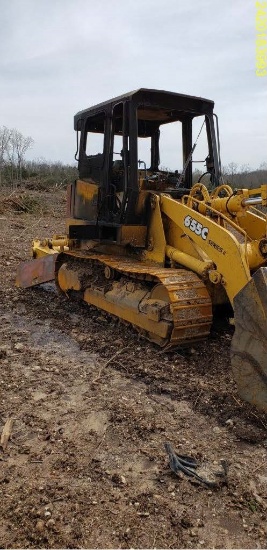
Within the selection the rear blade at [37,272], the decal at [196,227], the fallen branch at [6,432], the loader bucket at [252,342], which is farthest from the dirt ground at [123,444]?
the rear blade at [37,272]

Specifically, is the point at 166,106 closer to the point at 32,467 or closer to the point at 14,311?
the point at 14,311

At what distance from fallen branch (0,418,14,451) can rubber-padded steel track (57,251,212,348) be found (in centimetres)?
179

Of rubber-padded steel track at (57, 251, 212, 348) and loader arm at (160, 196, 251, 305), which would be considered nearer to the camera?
loader arm at (160, 196, 251, 305)

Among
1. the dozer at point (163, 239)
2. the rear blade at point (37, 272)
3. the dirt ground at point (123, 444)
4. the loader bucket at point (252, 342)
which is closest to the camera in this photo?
the dirt ground at point (123, 444)

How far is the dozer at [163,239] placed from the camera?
4.47 metres

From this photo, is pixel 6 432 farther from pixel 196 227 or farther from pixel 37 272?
pixel 37 272

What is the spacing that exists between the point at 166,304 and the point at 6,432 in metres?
2.04

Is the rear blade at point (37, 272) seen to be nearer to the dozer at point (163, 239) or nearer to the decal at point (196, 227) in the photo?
the dozer at point (163, 239)

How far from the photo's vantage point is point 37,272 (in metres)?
7.84

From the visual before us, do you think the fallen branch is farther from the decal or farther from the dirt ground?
the decal

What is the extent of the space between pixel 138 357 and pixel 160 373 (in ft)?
1.58

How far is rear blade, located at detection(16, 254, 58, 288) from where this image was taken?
759cm

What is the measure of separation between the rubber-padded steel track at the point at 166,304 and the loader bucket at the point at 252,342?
3.61 ft

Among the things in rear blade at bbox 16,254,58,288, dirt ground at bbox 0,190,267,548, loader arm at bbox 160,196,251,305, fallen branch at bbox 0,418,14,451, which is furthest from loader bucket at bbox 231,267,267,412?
rear blade at bbox 16,254,58,288
